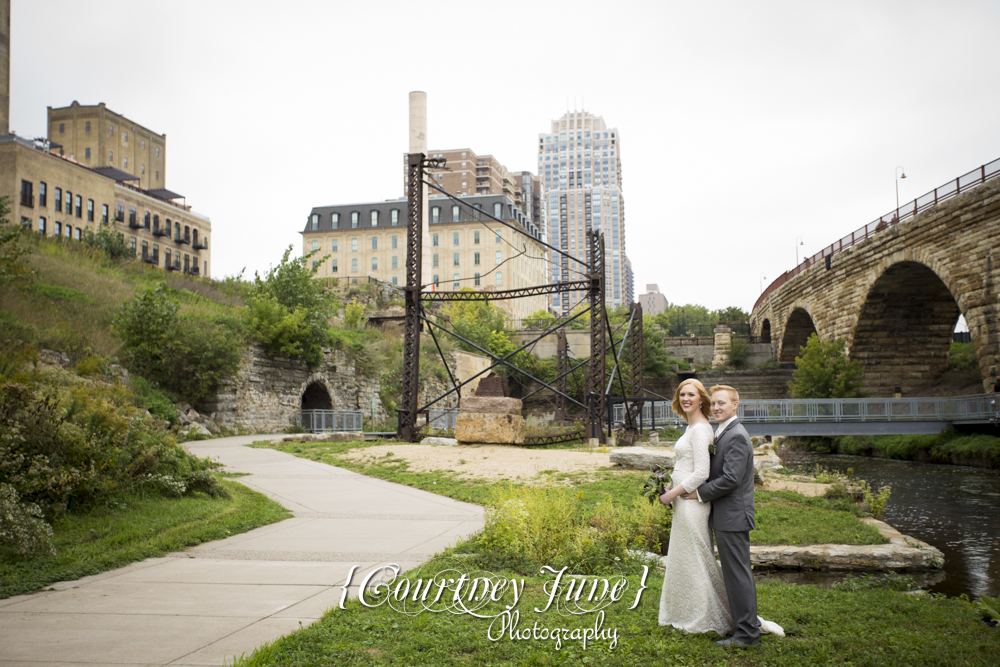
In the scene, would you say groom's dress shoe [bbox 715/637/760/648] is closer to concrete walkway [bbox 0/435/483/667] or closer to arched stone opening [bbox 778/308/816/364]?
concrete walkway [bbox 0/435/483/667]

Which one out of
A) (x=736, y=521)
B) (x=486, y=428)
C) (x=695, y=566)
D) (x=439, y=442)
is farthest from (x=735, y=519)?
(x=439, y=442)

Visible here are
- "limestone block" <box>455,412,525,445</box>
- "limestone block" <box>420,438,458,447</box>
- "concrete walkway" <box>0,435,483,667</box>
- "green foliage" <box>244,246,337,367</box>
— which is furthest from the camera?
"green foliage" <box>244,246,337,367</box>

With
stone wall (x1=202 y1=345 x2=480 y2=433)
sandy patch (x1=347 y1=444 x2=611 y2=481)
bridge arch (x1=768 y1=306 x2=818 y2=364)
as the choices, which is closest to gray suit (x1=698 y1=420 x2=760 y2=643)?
sandy patch (x1=347 y1=444 x2=611 y2=481)

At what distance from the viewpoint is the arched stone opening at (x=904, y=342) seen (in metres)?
30.6

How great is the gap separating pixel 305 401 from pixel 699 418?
25.4 m

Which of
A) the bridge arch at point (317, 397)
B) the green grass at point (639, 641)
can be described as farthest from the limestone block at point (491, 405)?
the green grass at point (639, 641)

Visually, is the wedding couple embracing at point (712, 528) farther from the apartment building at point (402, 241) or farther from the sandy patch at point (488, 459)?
the apartment building at point (402, 241)

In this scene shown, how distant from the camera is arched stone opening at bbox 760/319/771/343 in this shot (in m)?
52.5

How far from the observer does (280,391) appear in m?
23.8

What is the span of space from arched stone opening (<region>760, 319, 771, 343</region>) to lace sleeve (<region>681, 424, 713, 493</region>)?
51.2 metres

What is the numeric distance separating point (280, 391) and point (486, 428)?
10.2m

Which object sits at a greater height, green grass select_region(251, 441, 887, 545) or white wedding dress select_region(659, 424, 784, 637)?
white wedding dress select_region(659, 424, 784, 637)

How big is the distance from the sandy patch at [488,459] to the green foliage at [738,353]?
37.3 m

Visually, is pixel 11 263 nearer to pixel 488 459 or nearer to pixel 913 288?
pixel 488 459
